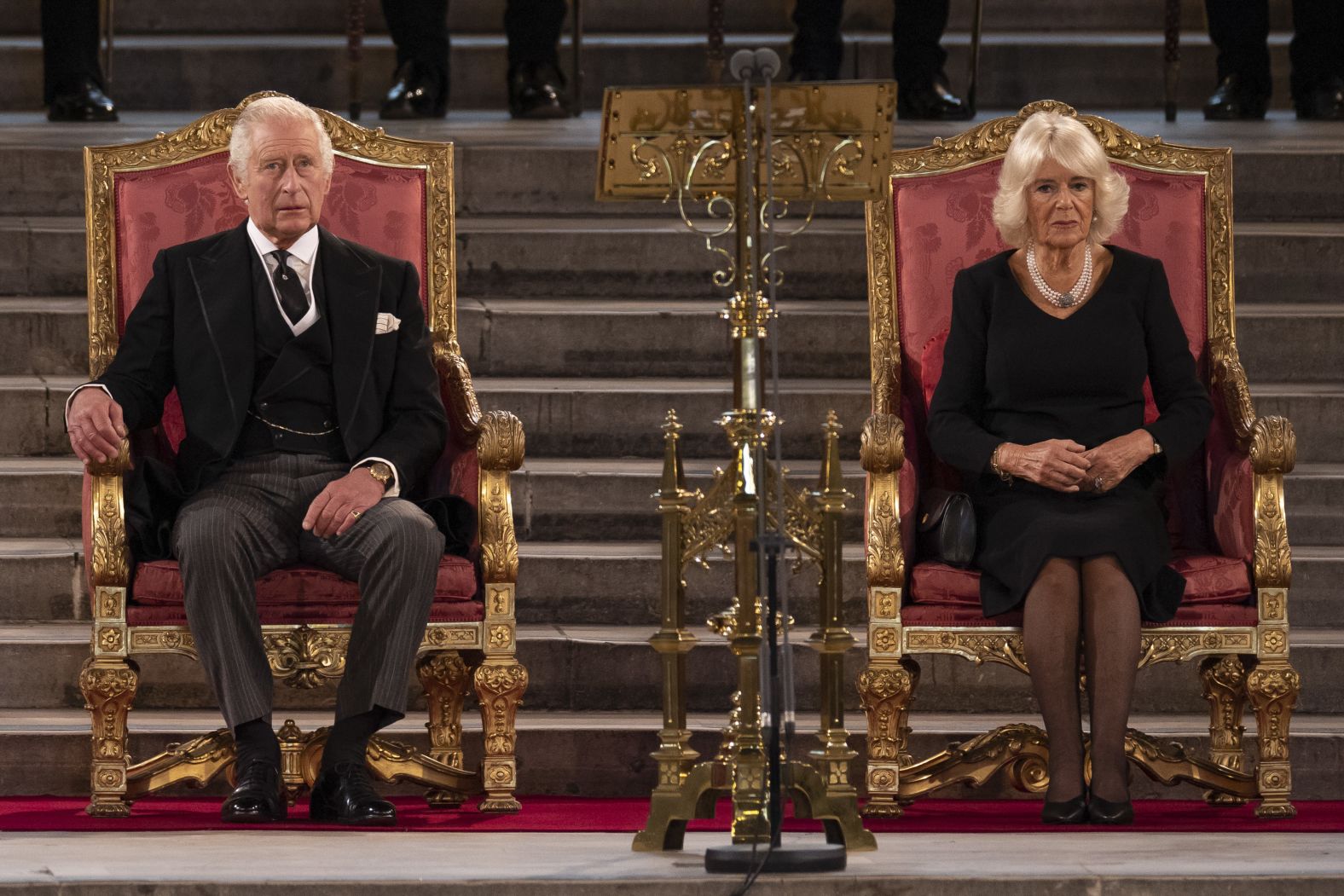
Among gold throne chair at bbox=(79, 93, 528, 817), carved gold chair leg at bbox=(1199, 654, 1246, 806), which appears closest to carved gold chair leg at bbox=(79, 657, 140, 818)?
gold throne chair at bbox=(79, 93, 528, 817)

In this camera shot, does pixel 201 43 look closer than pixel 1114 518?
No

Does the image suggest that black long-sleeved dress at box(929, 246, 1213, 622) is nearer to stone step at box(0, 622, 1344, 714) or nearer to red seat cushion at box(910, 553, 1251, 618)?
red seat cushion at box(910, 553, 1251, 618)

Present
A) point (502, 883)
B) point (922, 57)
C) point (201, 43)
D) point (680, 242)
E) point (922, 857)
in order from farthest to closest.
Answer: point (201, 43), point (922, 57), point (680, 242), point (922, 857), point (502, 883)

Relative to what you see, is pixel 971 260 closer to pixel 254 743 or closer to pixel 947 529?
pixel 947 529

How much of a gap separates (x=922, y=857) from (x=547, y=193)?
2.97m

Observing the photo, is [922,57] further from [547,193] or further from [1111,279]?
[1111,279]

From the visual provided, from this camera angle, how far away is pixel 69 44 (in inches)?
276

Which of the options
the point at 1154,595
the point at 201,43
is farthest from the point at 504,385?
the point at 201,43

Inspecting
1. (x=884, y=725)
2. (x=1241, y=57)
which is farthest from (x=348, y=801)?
(x=1241, y=57)

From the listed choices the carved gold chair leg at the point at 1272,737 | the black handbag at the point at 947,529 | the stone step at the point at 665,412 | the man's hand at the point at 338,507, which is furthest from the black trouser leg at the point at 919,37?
the man's hand at the point at 338,507

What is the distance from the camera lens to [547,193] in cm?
615

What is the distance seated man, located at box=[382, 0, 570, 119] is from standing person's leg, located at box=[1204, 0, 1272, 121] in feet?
6.77

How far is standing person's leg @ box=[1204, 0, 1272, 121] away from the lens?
23.2 ft

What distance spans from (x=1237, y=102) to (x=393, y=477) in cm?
392
